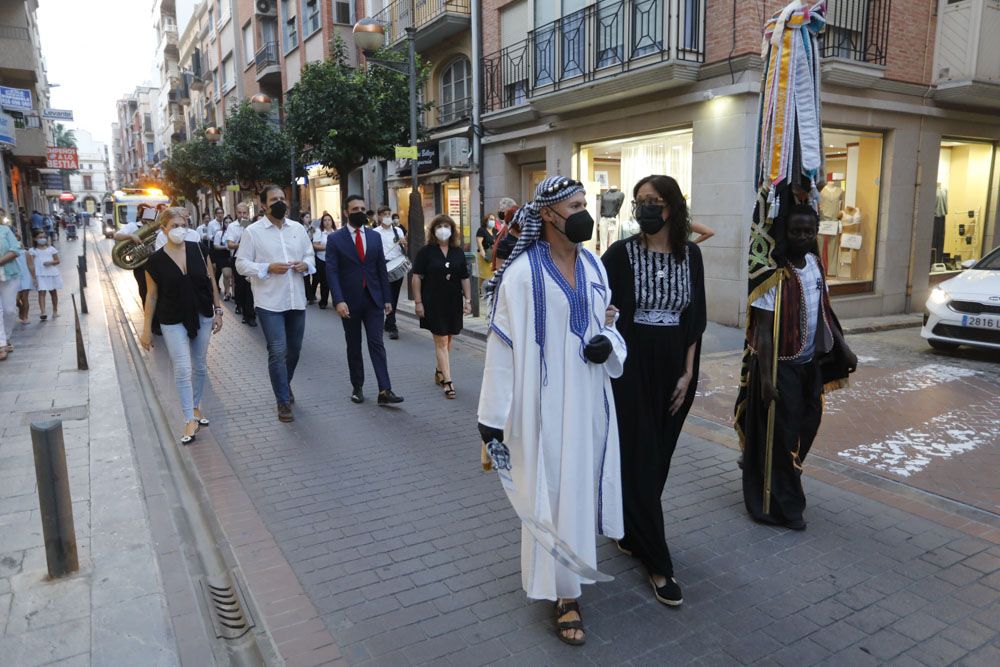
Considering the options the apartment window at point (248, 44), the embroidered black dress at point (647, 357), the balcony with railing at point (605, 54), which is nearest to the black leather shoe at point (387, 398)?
the embroidered black dress at point (647, 357)

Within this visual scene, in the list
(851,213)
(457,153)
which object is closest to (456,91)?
(457,153)

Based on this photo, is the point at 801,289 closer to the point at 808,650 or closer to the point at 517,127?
the point at 808,650

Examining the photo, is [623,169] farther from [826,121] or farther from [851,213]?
[851,213]

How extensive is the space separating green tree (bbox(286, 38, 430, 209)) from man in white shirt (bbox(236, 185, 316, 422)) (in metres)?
9.92

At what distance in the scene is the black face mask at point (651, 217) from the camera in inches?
134

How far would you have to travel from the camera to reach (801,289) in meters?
4.10

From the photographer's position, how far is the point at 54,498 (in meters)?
3.67

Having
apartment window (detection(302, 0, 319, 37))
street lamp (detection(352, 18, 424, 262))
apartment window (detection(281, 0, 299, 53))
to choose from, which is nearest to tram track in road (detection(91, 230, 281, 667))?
street lamp (detection(352, 18, 424, 262))

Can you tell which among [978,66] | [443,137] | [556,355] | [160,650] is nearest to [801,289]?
[556,355]

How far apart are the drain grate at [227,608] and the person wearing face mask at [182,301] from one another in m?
2.49

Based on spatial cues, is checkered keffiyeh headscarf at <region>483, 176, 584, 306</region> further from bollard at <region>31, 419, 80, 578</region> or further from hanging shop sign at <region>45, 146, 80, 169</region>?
hanging shop sign at <region>45, 146, 80, 169</region>

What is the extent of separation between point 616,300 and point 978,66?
1254 centimetres

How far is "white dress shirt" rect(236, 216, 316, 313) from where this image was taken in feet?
21.2

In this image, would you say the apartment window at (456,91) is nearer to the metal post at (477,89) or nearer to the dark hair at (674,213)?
the metal post at (477,89)
